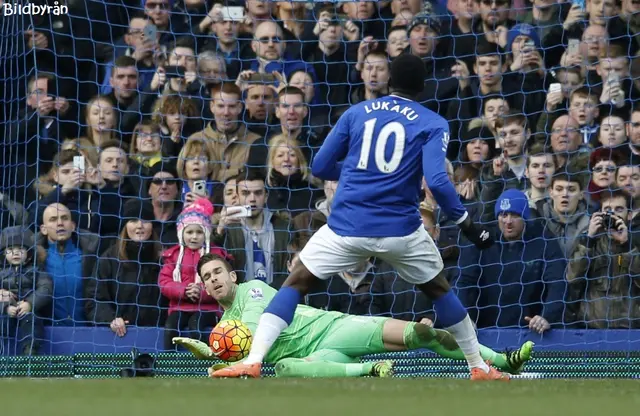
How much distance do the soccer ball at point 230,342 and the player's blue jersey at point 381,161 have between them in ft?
4.88

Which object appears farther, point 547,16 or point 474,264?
point 547,16

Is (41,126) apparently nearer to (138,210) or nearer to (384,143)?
(138,210)

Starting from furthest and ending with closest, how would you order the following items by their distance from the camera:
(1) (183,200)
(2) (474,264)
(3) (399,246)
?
1. (1) (183,200)
2. (2) (474,264)
3. (3) (399,246)

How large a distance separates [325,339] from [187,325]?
1940 millimetres

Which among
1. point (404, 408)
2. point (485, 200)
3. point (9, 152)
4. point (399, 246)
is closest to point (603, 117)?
point (485, 200)

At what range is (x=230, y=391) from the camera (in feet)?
20.3

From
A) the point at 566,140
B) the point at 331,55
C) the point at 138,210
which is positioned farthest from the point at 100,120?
the point at 566,140

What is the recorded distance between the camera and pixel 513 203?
10.9 meters

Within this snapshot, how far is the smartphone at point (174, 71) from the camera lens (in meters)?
12.4

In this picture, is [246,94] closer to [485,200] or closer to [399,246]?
[485,200]

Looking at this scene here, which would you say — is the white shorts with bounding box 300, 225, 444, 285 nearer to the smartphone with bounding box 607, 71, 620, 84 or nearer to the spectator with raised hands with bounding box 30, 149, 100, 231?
the smartphone with bounding box 607, 71, 620, 84

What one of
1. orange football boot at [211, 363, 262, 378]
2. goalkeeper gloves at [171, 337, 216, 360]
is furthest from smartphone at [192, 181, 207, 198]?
orange football boot at [211, 363, 262, 378]

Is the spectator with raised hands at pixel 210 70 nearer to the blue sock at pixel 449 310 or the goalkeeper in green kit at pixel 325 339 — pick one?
the goalkeeper in green kit at pixel 325 339

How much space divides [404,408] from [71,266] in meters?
7.00
